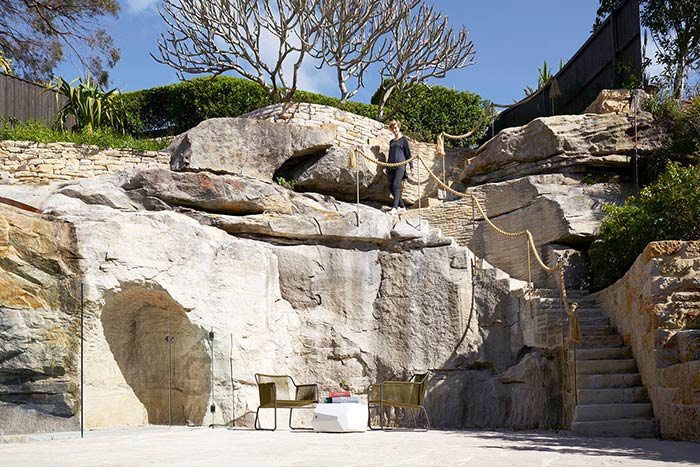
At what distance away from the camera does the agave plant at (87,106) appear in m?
18.0

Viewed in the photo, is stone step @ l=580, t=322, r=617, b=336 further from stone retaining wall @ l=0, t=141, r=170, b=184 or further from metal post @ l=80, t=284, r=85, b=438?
stone retaining wall @ l=0, t=141, r=170, b=184

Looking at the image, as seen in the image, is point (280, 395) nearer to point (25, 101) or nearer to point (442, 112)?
point (25, 101)

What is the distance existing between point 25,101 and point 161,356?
10394 mm

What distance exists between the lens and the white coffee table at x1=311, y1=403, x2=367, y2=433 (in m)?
9.73

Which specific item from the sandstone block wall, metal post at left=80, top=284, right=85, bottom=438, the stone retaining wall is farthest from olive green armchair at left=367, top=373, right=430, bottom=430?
the stone retaining wall

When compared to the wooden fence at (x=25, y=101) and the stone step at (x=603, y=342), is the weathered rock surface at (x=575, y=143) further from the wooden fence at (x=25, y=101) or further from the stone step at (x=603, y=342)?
the wooden fence at (x=25, y=101)

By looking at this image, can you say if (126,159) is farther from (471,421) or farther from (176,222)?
(471,421)

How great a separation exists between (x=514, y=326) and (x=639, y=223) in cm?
237

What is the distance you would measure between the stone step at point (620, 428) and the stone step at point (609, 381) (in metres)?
0.64

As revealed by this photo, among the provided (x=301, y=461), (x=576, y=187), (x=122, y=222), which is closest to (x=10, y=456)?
(x=301, y=461)

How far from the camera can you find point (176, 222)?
38.2 ft

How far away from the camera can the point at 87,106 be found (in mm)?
18016

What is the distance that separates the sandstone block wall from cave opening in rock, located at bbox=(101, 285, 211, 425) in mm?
5490

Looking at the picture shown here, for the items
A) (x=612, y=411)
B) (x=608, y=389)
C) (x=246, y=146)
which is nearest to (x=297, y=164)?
(x=246, y=146)
